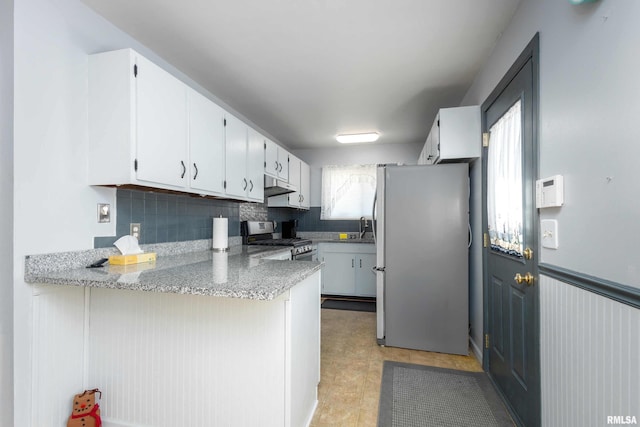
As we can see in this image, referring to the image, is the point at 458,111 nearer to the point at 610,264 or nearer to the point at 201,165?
the point at 610,264

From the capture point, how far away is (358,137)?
4.25m

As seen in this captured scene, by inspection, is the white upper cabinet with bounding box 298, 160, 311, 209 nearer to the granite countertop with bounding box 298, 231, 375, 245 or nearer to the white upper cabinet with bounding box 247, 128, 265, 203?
the granite countertop with bounding box 298, 231, 375, 245

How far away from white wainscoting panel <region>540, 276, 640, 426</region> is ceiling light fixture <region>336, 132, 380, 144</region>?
3168 millimetres

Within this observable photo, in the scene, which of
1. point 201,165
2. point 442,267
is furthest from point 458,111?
point 201,165

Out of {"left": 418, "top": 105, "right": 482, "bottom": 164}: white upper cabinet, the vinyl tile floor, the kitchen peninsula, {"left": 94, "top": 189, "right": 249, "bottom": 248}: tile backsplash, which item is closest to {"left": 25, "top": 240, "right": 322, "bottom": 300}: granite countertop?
the kitchen peninsula

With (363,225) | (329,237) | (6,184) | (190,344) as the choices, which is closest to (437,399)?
(190,344)

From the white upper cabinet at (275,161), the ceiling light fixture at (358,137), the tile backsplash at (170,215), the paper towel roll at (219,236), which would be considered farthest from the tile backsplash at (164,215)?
the ceiling light fixture at (358,137)

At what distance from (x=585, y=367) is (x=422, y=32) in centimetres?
205

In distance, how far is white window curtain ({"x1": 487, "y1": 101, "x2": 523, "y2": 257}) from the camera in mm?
1669

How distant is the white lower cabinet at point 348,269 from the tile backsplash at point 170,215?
140cm

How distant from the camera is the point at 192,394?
1.42 m

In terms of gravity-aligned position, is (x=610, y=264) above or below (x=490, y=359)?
above

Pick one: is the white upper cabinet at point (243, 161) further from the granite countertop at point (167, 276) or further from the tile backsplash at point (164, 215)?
the granite countertop at point (167, 276)

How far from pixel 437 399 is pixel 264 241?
2.37 m
